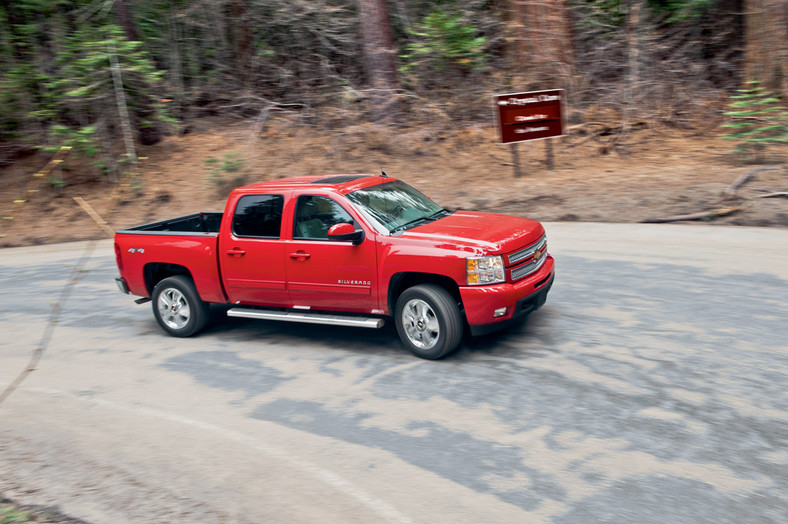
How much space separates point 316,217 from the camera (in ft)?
23.6

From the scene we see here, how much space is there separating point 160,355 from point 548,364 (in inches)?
167

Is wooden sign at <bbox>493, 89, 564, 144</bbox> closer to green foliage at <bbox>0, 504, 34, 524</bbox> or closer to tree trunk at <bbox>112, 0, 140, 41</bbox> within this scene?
tree trunk at <bbox>112, 0, 140, 41</bbox>

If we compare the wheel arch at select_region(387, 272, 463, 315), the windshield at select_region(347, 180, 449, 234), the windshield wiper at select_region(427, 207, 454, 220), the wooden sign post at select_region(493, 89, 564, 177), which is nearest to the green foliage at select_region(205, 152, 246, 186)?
the wooden sign post at select_region(493, 89, 564, 177)

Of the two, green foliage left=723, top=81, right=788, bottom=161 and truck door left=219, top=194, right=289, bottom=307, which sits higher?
green foliage left=723, top=81, right=788, bottom=161

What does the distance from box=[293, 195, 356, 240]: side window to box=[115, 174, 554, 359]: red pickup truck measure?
1 cm

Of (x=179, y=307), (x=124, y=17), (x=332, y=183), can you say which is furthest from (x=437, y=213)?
(x=124, y=17)

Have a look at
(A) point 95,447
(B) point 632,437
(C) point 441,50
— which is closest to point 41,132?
(C) point 441,50

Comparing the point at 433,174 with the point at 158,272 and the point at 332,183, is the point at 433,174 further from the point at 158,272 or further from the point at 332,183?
the point at 332,183

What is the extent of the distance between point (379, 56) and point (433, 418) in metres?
15.2

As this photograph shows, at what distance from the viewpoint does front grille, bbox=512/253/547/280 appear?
21.2ft

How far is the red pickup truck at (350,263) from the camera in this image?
20.7 feet

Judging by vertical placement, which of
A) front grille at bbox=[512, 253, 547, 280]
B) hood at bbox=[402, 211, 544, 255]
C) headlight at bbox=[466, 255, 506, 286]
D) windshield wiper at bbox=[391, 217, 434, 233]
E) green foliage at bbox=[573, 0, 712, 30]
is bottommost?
front grille at bbox=[512, 253, 547, 280]

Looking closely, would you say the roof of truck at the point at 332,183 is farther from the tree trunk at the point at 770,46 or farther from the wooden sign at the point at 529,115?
the tree trunk at the point at 770,46

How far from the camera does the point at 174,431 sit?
555 centimetres
